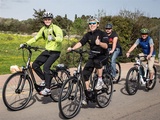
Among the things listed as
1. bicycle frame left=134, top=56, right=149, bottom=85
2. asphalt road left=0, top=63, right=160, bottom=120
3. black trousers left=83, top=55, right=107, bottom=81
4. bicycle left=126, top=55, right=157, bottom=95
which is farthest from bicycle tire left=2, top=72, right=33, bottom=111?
bicycle frame left=134, top=56, right=149, bottom=85

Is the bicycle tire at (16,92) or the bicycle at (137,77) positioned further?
the bicycle at (137,77)

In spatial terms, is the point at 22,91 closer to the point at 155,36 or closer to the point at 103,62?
the point at 103,62

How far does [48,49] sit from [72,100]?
4.71 ft

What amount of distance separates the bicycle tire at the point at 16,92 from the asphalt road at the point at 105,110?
16cm

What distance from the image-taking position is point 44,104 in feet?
21.5

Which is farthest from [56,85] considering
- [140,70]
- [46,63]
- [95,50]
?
[140,70]

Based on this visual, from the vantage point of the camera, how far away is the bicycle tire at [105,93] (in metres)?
6.35

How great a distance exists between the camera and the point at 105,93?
21.5 feet

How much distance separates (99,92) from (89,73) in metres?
0.48

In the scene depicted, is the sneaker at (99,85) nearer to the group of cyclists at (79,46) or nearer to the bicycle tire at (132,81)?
the group of cyclists at (79,46)

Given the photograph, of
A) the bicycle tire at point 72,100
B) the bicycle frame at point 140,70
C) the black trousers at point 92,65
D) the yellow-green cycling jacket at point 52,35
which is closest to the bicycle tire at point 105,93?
the black trousers at point 92,65

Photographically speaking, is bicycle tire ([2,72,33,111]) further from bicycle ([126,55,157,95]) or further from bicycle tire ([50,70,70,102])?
bicycle ([126,55,157,95])

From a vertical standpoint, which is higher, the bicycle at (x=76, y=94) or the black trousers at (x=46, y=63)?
the black trousers at (x=46, y=63)

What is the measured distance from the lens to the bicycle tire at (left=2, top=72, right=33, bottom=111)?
5742 mm
